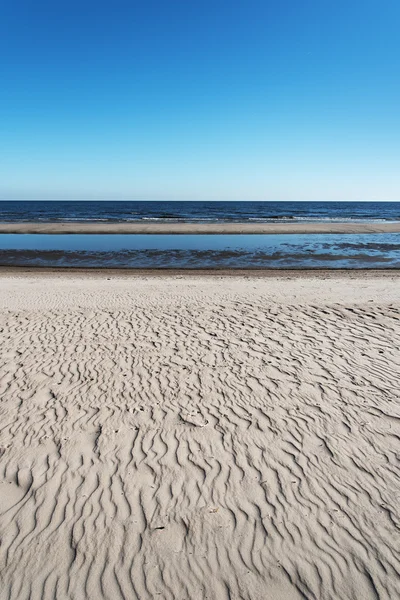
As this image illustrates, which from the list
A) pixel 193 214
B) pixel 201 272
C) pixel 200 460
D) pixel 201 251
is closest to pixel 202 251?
pixel 201 251

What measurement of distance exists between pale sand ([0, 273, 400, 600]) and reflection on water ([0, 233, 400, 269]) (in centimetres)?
1104

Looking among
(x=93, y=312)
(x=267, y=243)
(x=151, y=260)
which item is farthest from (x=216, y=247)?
(x=93, y=312)

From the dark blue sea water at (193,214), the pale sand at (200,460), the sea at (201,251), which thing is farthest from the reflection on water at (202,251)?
the dark blue sea water at (193,214)

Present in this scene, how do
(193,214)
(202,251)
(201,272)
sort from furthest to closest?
(193,214) → (202,251) → (201,272)

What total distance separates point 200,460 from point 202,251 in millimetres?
19779

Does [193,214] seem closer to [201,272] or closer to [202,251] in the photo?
[202,251]

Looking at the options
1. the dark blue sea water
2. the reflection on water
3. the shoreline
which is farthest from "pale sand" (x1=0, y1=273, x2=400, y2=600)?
the dark blue sea water

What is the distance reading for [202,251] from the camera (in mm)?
23797

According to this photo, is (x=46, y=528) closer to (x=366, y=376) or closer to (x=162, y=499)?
(x=162, y=499)

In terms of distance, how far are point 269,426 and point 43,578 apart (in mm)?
3336

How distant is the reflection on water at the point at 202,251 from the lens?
20.1 m

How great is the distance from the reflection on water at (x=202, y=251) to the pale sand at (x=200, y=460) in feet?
36.2

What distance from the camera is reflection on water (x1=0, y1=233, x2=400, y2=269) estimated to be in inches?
793

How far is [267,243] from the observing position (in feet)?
90.0
